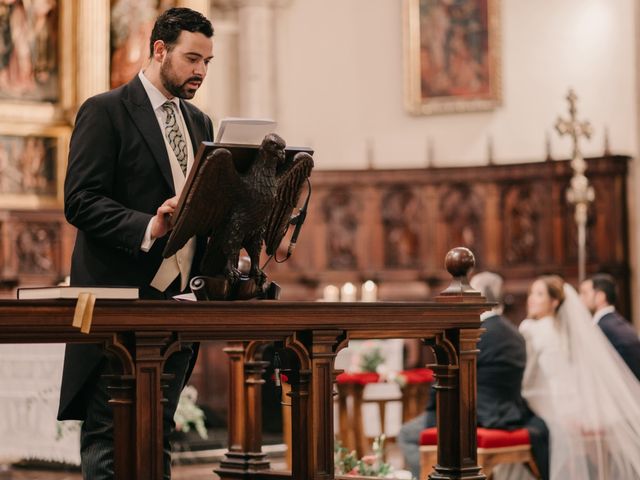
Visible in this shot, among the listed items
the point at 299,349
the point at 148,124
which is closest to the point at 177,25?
the point at 148,124

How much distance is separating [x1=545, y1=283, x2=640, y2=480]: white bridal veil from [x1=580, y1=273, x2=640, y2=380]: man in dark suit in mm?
796

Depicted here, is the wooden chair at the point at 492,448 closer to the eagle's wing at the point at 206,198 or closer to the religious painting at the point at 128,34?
the eagle's wing at the point at 206,198

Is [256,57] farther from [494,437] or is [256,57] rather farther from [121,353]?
[121,353]

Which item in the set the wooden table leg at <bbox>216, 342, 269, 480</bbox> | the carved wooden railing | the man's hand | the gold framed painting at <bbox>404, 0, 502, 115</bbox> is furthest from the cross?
the man's hand

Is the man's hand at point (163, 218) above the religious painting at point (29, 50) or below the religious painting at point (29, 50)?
below

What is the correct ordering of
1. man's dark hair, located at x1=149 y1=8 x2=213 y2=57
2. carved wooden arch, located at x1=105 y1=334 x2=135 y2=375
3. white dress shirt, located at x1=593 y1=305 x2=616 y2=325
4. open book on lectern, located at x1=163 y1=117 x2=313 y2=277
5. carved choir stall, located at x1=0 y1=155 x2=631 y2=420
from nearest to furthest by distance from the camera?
carved wooden arch, located at x1=105 y1=334 x2=135 y2=375 < open book on lectern, located at x1=163 y1=117 x2=313 y2=277 < man's dark hair, located at x1=149 y1=8 x2=213 y2=57 < white dress shirt, located at x1=593 y1=305 x2=616 y2=325 < carved choir stall, located at x1=0 y1=155 x2=631 y2=420

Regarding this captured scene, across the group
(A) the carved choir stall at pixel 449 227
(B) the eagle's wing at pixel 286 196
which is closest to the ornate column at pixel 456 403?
(B) the eagle's wing at pixel 286 196

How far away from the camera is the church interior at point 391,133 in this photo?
11.3 metres

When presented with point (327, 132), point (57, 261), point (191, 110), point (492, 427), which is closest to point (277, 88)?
point (327, 132)

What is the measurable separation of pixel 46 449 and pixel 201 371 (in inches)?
162

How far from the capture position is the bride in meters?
6.10

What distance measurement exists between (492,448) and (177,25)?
3212 millimetres

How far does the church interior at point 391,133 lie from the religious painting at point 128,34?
0.6 inches

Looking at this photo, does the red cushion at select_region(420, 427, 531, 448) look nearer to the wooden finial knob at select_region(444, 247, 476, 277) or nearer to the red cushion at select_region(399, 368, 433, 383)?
the wooden finial knob at select_region(444, 247, 476, 277)
